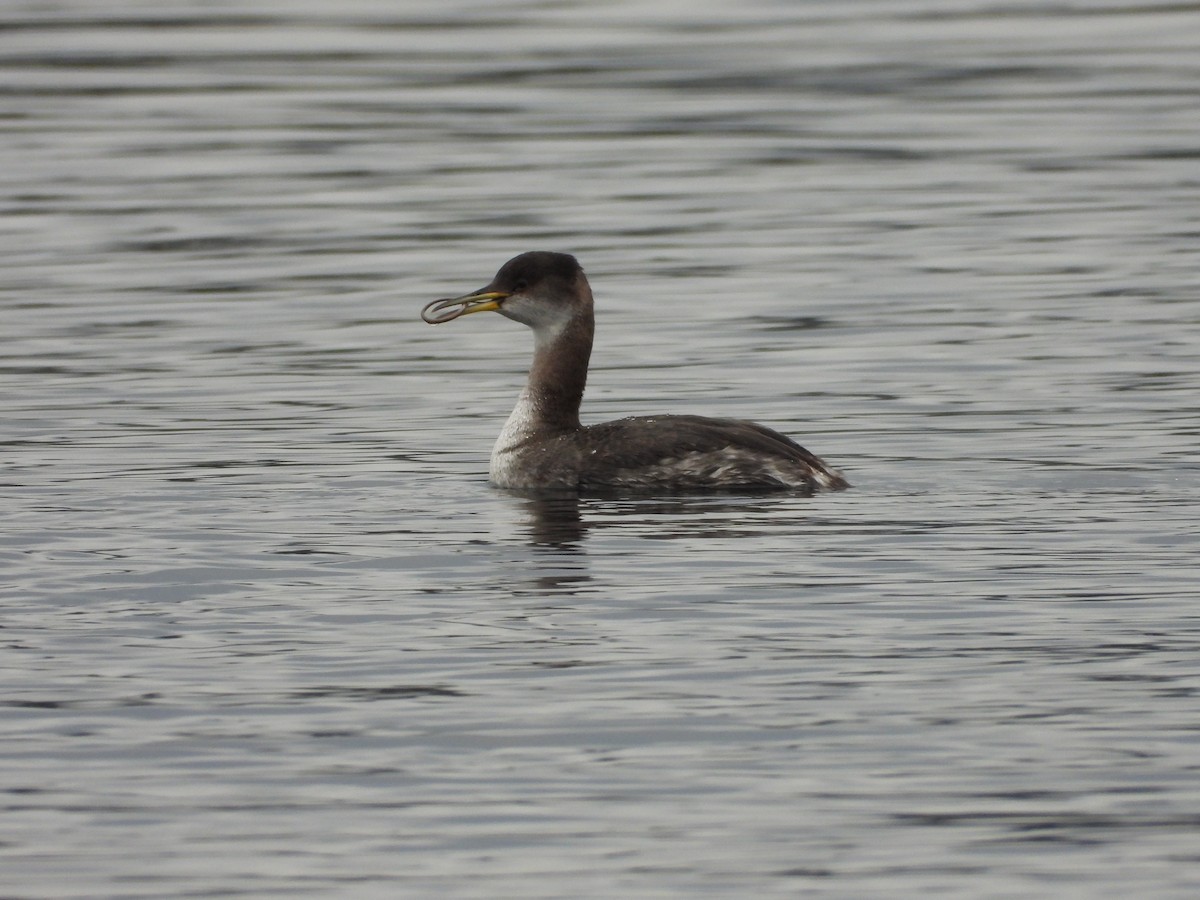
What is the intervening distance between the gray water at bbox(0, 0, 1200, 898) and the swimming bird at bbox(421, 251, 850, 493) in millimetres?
225

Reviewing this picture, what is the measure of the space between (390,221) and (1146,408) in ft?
35.7

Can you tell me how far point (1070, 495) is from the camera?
43.2 feet

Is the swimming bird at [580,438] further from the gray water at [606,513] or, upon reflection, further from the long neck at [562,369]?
the gray water at [606,513]

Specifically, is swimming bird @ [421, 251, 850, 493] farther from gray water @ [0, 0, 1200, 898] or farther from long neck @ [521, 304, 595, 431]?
gray water @ [0, 0, 1200, 898]

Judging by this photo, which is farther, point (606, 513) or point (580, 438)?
point (580, 438)

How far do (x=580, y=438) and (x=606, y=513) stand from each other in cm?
110

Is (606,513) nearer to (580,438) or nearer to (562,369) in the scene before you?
(580,438)

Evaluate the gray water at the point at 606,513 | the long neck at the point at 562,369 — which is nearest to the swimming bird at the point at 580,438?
the long neck at the point at 562,369

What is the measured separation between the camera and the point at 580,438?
563 inches

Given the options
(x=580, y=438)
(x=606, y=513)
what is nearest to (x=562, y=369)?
(x=580, y=438)

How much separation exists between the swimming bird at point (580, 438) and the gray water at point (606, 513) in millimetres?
225

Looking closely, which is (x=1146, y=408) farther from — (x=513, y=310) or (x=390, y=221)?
(x=390, y=221)

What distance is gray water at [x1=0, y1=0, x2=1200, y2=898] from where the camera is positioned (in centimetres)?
793

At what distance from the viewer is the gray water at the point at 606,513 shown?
26.0 ft
